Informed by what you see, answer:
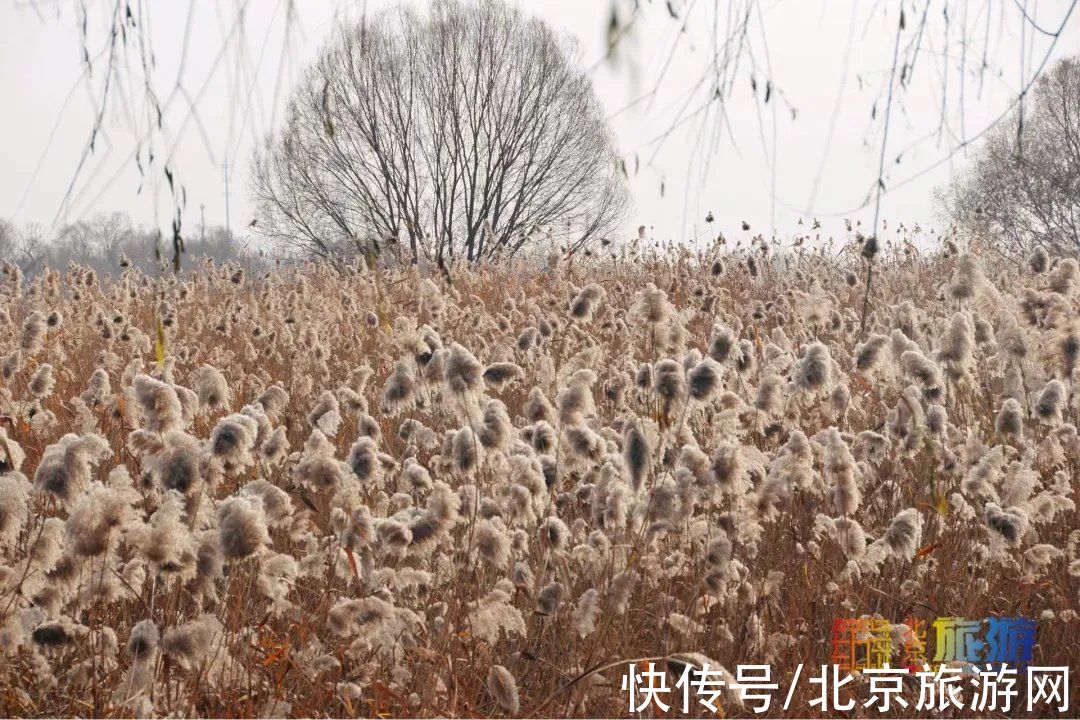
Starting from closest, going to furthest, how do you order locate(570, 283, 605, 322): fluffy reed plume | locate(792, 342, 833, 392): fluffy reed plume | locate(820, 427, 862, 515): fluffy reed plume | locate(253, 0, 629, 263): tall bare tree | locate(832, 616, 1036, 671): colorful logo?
locate(832, 616, 1036, 671): colorful logo < locate(820, 427, 862, 515): fluffy reed plume < locate(792, 342, 833, 392): fluffy reed plume < locate(570, 283, 605, 322): fluffy reed plume < locate(253, 0, 629, 263): tall bare tree

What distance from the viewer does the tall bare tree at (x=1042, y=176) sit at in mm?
31875

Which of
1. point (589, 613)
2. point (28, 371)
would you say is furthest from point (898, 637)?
point (28, 371)

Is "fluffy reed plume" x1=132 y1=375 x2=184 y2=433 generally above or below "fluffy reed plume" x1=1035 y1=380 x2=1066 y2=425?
below

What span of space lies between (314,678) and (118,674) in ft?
1.77

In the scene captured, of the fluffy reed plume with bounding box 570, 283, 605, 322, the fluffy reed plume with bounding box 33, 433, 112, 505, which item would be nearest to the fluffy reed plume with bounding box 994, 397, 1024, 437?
the fluffy reed plume with bounding box 570, 283, 605, 322

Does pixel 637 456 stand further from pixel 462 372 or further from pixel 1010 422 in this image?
pixel 1010 422

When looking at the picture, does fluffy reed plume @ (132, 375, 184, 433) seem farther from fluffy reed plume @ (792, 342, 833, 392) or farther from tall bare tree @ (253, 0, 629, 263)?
tall bare tree @ (253, 0, 629, 263)

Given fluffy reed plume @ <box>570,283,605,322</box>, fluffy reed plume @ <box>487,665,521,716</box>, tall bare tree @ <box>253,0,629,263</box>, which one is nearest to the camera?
fluffy reed plume @ <box>487,665,521,716</box>

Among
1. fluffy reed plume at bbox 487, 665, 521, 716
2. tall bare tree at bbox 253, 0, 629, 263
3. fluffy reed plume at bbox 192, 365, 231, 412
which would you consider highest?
tall bare tree at bbox 253, 0, 629, 263

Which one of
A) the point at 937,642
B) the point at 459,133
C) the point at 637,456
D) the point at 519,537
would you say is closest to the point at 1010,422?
the point at 937,642

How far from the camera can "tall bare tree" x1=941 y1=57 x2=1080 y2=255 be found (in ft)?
105

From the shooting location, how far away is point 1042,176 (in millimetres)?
32438

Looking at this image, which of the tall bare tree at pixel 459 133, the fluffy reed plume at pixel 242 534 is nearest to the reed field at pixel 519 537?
the fluffy reed plume at pixel 242 534

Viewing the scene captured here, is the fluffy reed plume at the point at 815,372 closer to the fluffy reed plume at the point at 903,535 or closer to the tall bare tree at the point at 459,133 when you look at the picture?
the fluffy reed plume at the point at 903,535
